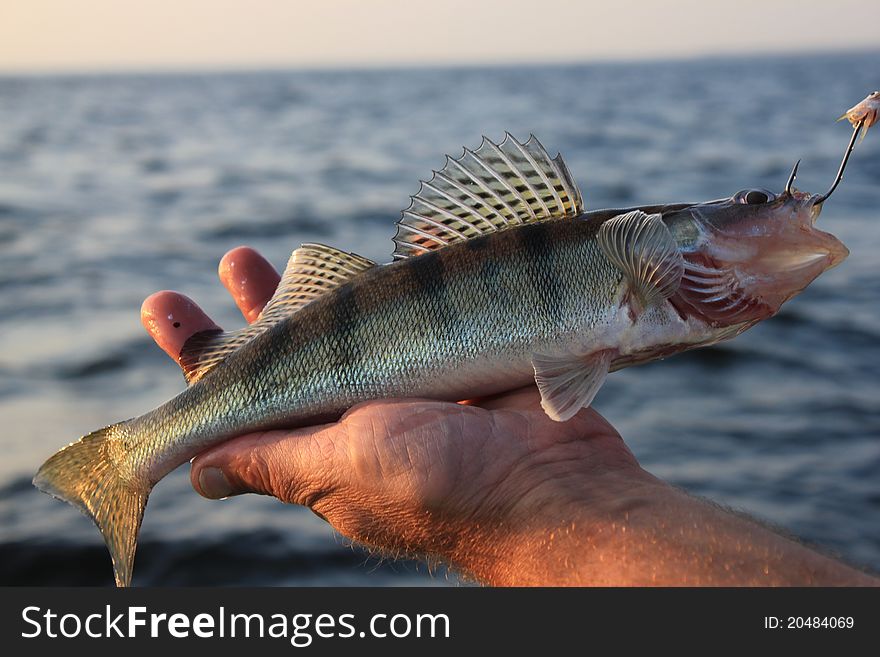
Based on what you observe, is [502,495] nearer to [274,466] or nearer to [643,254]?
[274,466]

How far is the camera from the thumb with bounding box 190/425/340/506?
3.94 metres

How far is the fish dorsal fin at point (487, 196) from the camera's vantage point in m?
4.11

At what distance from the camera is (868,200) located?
833 inches

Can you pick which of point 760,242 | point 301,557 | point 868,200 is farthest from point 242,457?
point 868,200

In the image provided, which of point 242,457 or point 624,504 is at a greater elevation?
point 242,457

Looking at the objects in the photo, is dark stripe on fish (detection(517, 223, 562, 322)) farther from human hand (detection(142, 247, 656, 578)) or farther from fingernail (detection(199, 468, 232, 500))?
fingernail (detection(199, 468, 232, 500))

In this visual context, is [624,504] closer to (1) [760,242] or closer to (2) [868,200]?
(1) [760,242]

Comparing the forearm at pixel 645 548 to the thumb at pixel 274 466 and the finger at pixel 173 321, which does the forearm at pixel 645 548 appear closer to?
the thumb at pixel 274 466

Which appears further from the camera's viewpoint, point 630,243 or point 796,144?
point 796,144

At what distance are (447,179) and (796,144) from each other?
31.1 meters

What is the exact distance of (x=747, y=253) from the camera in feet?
13.0

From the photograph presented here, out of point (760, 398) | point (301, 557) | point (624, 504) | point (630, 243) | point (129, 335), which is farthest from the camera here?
point (129, 335)

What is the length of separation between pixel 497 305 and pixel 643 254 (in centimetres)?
62

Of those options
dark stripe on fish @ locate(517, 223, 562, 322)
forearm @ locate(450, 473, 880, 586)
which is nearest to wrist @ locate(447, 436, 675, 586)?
forearm @ locate(450, 473, 880, 586)
